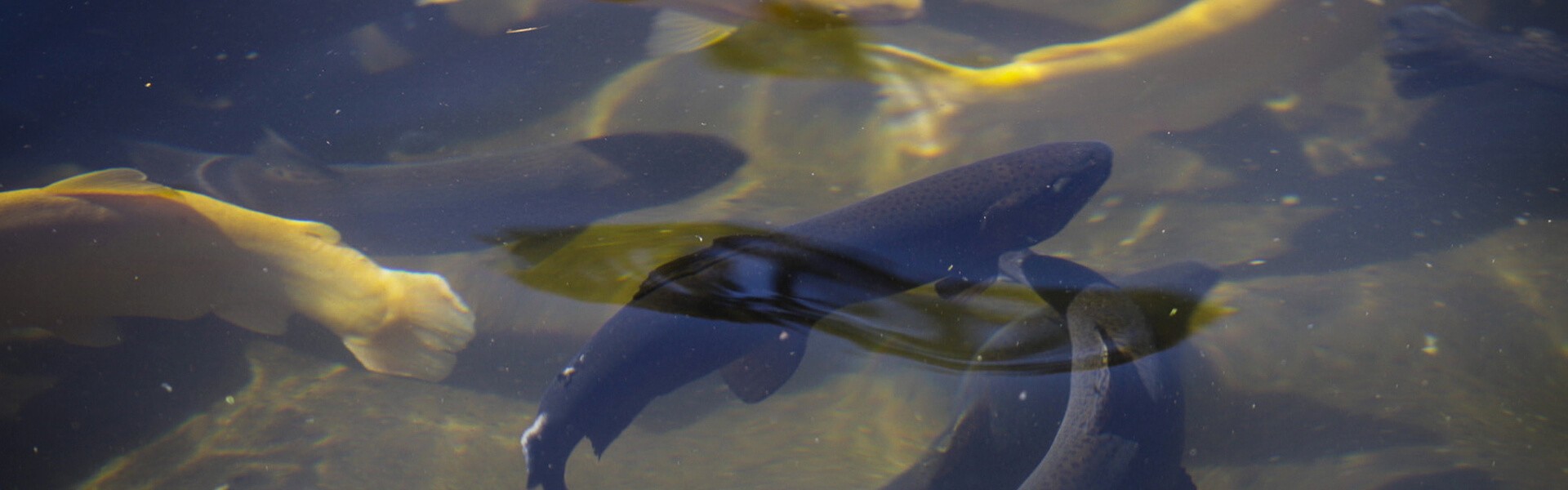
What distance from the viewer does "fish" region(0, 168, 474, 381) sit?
11.1ft

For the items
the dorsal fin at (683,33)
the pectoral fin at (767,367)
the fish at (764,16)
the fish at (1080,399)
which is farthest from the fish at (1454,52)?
the pectoral fin at (767,367)

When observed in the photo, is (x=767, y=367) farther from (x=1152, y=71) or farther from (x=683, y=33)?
(x=1152, y=71)

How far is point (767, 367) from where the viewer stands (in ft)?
9.51

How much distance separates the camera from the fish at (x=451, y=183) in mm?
3764

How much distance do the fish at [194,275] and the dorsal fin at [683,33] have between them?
1925mm

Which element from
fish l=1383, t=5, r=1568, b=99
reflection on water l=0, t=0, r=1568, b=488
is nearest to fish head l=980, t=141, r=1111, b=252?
reflection on water l=0, t=0, r=1568, b=488

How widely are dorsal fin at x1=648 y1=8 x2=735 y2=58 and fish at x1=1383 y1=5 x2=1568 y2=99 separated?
421 centimetres

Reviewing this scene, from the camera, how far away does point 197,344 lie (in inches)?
152

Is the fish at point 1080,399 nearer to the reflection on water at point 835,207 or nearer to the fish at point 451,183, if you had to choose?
the reflection on water at point 835,207

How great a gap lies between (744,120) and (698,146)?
32cm

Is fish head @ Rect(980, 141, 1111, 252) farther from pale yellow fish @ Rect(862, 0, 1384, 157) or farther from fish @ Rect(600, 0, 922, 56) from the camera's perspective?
fish @ Rect(600, 0, 922, 56)

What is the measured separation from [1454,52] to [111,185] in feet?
25.7

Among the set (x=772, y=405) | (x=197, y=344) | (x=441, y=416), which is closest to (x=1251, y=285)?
(x=772, y=405)

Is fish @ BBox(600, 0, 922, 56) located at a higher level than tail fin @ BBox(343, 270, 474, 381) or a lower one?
higher
